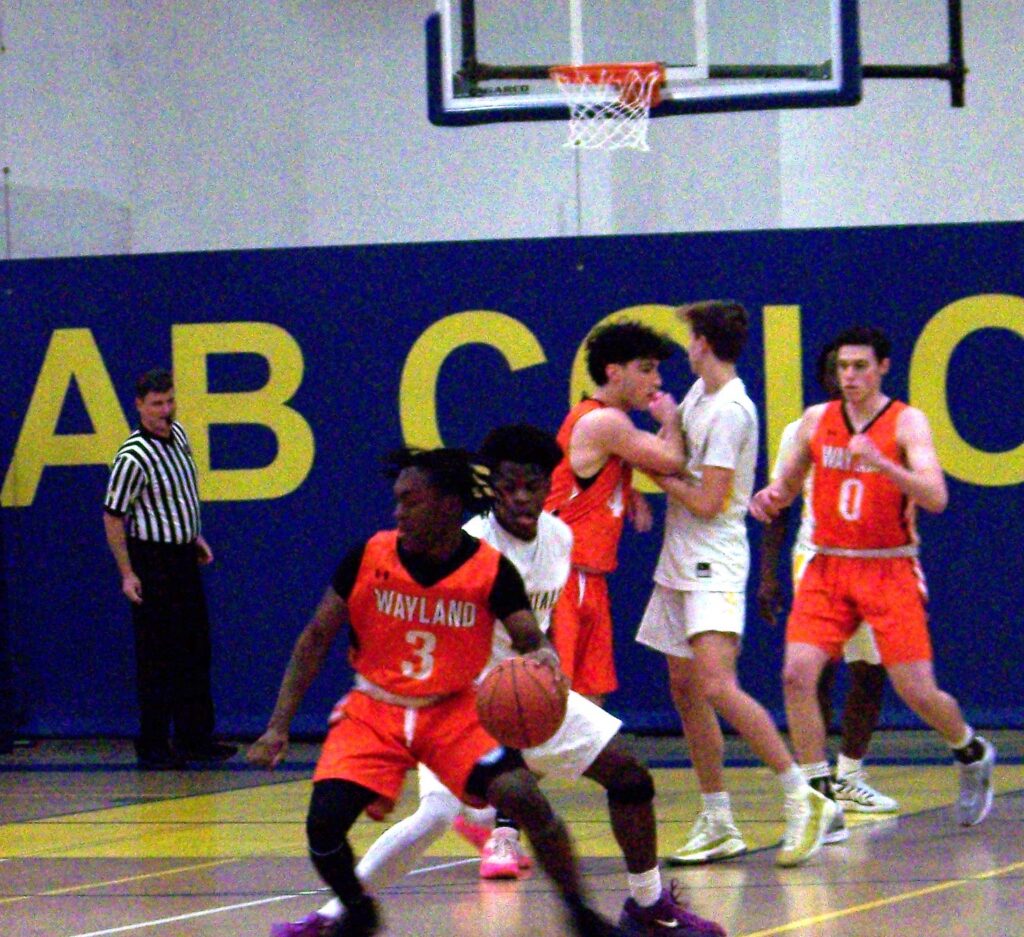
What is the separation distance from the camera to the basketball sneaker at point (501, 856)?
23.4 ft

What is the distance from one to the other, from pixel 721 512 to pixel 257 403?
4778mm

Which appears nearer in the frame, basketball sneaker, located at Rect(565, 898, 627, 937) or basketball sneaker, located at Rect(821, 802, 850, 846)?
basketball sneaker, located at Rect(565, 898, 627, 937)

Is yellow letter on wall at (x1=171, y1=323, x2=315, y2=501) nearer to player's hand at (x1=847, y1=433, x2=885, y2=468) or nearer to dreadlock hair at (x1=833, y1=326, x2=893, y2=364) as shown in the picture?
dreadlock hair at (x1=833, y1=326, x2=893, y2=364)

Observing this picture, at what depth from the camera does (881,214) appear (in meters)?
13.7

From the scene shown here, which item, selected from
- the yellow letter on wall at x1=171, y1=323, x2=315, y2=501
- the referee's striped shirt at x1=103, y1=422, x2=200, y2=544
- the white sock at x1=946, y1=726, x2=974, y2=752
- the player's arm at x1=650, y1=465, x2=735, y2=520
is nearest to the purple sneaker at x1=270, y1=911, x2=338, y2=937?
the player's arm at x1=650, y1=465, x2=735, y2=520

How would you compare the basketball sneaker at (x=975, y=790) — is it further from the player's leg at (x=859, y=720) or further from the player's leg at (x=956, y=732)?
the player's leg at (x=859, y=720)

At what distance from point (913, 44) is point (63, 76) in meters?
6.02

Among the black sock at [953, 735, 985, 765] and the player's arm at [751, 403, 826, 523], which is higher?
the player's arm at [751, 403, 826, 523]

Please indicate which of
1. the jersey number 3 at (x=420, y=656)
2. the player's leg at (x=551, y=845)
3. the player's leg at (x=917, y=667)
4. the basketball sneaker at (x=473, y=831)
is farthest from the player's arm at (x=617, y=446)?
the player's leg at (x=551, y=845)

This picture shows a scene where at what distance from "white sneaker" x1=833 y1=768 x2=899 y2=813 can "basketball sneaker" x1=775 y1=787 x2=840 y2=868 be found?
127cm

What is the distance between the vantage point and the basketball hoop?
977 centimetres

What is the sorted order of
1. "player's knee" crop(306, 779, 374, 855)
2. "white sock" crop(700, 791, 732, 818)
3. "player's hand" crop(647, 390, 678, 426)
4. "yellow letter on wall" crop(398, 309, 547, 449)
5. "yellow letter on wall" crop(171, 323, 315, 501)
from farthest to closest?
"yellow letter on wall" crop(171, 323, 315, 501) < "yellow letter on wall" crop(398, 309, 547, 449) < "player's hand" crop(647, 390, 678, 426) < "white sock" crop(700, 791, 732, 818) < "player's knee" crop(306, 779, 374, 855)

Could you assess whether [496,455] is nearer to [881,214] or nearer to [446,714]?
[446,714]

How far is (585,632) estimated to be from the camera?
24.9 ft
